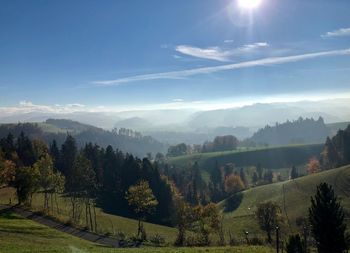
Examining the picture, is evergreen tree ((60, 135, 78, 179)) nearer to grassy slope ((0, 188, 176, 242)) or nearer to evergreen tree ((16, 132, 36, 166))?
evergreen tree ((16, 132, 36, 166))

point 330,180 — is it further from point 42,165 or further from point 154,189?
point 42,165

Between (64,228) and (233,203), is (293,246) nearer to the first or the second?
(64,228)

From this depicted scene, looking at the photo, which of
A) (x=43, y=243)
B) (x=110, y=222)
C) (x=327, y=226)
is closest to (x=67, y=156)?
(x=110, y=222)

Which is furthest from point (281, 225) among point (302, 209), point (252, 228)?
point (302, 209)

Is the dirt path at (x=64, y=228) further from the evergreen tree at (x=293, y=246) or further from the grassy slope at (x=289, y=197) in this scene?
the grassy slope at (x=289, y=197)

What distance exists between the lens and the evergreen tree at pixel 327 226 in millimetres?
45906

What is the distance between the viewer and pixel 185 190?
194125 millimetres

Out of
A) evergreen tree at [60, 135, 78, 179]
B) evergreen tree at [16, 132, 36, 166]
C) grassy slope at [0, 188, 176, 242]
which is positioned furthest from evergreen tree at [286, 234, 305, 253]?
evergreen tree at [16, 132, 36, 166]

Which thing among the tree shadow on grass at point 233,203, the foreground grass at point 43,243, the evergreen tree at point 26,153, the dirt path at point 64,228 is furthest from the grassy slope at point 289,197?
the evergreen tree at point 26,153

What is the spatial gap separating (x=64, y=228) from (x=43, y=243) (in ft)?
85.6

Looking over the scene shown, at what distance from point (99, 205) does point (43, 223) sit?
187 ft

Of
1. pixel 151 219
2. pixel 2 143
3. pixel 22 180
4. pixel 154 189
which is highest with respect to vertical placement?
pixel 2 143

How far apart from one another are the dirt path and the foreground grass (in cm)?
464

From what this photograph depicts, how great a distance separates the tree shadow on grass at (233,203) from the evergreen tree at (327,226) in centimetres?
10768
